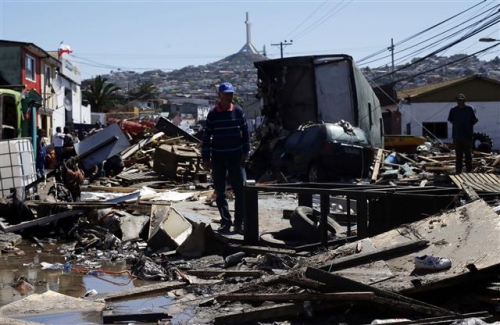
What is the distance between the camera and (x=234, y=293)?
5906mm

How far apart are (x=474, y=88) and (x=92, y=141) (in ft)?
118

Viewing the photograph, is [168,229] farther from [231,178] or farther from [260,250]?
[260,250]

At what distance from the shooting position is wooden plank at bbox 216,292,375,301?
516cm

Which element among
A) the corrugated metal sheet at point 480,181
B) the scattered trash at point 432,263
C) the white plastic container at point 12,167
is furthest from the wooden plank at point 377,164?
the scattered trash at point 432,263

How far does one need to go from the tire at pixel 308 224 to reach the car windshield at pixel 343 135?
1011 centimetres

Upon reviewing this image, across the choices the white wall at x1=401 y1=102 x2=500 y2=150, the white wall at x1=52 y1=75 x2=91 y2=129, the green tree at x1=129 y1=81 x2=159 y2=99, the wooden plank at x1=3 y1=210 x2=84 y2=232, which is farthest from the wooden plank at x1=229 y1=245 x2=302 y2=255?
the green tree at x1=129 y1=81 x2=159 y2=99

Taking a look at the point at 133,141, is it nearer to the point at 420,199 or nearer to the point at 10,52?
the point at 10,52

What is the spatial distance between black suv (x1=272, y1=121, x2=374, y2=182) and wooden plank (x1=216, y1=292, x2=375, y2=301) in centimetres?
1341

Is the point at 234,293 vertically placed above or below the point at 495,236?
below

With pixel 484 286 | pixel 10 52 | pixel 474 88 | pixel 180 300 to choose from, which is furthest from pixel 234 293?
pixel 474 88

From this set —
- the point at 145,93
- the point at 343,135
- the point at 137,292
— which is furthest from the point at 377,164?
the point at 145,93

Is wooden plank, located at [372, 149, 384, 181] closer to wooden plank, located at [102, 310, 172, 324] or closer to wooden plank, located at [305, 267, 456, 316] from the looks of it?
wooden plank, located at [102, 310, 172, 324]

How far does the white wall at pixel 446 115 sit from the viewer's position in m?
47.3

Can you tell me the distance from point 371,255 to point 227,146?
12.3ft
